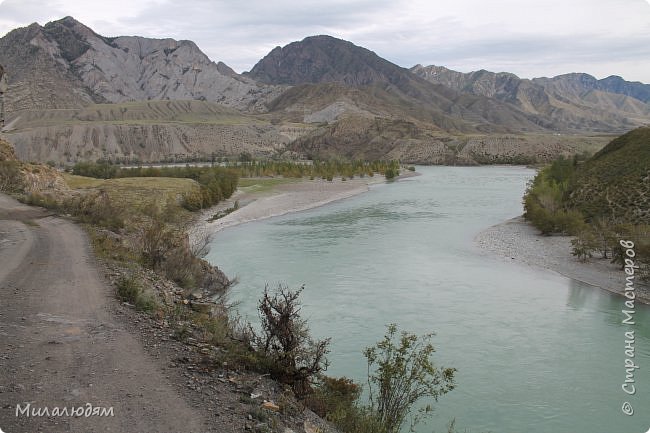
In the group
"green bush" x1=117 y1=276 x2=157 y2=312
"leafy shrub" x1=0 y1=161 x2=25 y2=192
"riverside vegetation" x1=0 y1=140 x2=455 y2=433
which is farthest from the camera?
"leafy shrub" x1=0 y1=161 x2=25 y2=192

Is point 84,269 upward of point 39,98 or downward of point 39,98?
downward

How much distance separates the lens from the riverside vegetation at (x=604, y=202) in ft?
86.0

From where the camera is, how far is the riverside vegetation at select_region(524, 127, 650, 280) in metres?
26.2

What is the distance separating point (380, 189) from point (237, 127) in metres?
98.2

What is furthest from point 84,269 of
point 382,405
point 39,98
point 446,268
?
point 39,98

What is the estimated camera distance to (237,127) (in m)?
163

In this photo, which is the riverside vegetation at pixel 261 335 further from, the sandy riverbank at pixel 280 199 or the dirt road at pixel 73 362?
the sandy riverbank at pixel 280 199

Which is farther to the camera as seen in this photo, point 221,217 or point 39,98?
point 39,98

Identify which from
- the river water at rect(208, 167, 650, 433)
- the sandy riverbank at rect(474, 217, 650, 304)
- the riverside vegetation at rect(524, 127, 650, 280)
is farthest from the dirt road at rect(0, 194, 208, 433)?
the riverside vegetation at rect(524, 127, 650, 280)

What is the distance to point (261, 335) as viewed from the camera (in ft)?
45.6

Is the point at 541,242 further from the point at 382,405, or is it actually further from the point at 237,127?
the point at 237,127

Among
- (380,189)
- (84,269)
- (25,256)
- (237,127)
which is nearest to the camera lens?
(84,269)

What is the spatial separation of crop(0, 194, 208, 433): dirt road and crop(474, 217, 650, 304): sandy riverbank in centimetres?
1877

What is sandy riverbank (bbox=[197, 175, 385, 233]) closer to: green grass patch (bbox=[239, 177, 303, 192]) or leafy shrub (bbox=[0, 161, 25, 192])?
green grass patch (bbox=[239, 177, 303, 192])
